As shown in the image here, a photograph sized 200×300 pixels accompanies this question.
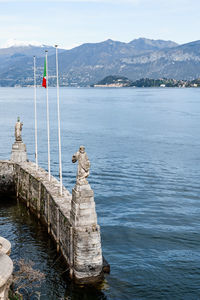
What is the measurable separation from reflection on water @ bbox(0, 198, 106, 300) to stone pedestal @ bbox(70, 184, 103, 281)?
0.92 m

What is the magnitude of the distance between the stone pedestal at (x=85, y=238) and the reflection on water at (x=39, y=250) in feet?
3.01

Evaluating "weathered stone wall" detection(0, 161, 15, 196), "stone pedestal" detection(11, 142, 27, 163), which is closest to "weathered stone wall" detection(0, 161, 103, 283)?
"weathered stone wall" detection(0, 161, 15, 196)

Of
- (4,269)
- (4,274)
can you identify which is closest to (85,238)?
(4,269)

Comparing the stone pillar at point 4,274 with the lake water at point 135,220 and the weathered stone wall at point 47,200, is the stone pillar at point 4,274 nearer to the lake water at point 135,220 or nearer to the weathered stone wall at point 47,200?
the lake water at point 135,220

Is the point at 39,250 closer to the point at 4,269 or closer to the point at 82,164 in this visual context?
the point at 82,164

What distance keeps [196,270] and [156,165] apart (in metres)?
29.2

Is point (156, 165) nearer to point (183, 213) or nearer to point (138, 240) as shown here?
point (183, 213)

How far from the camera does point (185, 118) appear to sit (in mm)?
108562

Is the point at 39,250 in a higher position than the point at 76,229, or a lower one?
lower

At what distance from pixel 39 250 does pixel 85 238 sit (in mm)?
6503

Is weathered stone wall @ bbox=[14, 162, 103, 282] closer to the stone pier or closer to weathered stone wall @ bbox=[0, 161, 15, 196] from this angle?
the stone pier

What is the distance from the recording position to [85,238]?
20.1 metres

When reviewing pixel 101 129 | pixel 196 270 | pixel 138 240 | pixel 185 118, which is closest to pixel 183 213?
pixel 138 240

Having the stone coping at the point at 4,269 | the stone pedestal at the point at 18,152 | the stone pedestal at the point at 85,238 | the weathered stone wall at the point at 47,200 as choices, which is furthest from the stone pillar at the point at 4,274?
the stone pedestal at the point at 18,152
